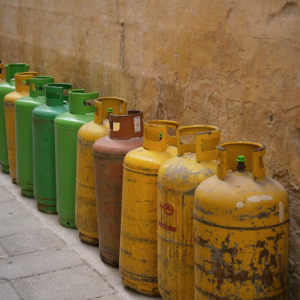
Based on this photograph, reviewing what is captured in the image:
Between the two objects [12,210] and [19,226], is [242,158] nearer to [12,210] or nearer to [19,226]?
[19,226]

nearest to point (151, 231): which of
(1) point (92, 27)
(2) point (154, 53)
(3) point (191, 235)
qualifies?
(3) point (191, 235)

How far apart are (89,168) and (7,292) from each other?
1178 mm

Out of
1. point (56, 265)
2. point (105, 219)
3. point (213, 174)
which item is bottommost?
point (56, 265)

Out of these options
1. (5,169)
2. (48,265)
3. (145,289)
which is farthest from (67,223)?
(5,169)

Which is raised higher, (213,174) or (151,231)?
(213,174)

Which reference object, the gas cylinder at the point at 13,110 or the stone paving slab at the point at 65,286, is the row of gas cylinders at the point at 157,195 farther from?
the gas cylinder at the point at 13,110

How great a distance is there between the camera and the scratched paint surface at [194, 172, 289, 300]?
3.46 m

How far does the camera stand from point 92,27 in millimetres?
6441

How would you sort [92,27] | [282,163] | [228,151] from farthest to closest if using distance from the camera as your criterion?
1. [92,27]
2. [282,163]
3. [228,151]

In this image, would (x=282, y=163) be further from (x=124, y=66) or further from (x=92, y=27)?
(x=92, y=27)

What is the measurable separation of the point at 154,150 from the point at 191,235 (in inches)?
28.0

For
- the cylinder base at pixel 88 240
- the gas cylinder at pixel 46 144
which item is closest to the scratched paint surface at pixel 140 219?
the cylinder base at pixel 88 240

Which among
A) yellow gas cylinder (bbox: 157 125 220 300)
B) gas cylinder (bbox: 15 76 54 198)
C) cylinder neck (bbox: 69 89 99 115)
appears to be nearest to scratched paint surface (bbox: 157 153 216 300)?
yellow gas cylinder (bbox: 157 125 220 300)

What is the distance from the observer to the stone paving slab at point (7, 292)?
14.8 feet
